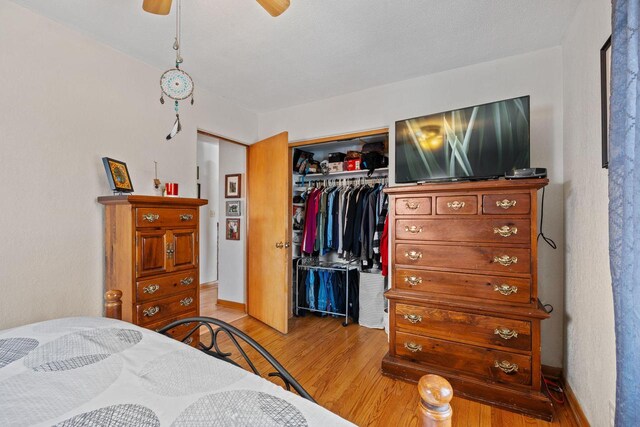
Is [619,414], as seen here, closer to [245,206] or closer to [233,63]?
[233,63]

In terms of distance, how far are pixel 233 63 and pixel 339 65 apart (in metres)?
0.86

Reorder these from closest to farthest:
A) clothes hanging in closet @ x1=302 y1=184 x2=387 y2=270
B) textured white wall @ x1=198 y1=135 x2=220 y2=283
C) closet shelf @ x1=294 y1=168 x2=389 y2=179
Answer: clothes hanging in closet @ x1=302 y1=184 x2=387 y2=270
closet shelf @ x1=294 y1=168 x2=389 y2=179
textured white wall @ x1=198 y1=135 x2=220 y2=283

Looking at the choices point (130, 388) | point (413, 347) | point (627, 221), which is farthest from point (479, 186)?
point (130, 388)

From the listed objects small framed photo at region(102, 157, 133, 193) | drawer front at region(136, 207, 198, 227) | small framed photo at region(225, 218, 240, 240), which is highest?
small framed photo at region(102, 157, 133, 193)

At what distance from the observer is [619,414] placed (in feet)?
2.68

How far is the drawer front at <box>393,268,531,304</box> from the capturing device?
1.75 metres

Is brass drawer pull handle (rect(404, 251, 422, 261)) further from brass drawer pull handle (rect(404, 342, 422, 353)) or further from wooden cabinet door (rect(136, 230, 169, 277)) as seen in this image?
wooden cabinet door (rect(136, 230, 169, 277))

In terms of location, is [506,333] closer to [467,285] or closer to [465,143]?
[467,285]

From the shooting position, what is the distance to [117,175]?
2.04m

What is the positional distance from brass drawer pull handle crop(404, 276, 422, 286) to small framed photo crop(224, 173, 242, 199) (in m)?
2.35

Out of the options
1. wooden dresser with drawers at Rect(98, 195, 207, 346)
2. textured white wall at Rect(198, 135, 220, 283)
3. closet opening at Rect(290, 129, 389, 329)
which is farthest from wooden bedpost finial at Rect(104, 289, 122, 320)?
textured white wall at Rect(198, 135, 220, 283)

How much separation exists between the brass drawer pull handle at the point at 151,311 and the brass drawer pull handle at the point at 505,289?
7.13 feet

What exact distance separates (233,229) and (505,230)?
2927mm

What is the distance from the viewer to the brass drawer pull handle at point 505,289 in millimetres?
1759
